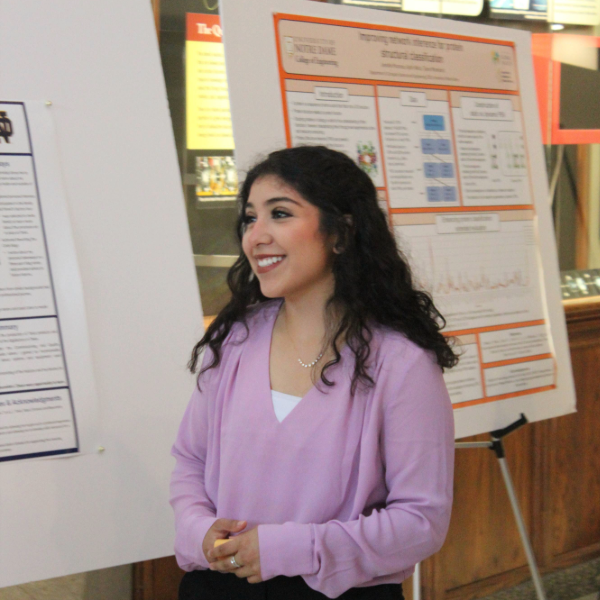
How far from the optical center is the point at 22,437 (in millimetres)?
1309

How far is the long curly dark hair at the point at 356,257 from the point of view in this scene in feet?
3.76

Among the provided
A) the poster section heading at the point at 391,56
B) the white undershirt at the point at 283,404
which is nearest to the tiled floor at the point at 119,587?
the white undershirt at the point at 283,404

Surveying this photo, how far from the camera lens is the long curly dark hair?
1146 millimetres

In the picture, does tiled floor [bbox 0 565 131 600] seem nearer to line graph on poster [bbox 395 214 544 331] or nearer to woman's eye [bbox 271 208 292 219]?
line graph on poster [bbox 395 214 544 331]

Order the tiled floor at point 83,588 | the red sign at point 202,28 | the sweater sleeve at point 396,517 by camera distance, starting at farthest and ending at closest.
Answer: the red sign at point 202,28 → the tiled floor at point 83,588 → the sweater sleeve at point 396,517

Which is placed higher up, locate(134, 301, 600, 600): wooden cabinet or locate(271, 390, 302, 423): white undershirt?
locate(271, 390, 302, 423): white undershirt

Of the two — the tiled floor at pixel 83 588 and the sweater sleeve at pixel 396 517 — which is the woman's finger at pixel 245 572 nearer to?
the sweater sleeve at pixel 396 517

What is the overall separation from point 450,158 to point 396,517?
1.08 meters

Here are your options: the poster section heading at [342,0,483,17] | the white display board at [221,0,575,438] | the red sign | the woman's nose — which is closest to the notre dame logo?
the white display board at [221,0,575,438]

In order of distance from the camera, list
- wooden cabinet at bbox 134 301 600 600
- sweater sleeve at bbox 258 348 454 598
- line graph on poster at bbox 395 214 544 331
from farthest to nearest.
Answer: wooden cabinet at bbox 134 301 600 600, line graph on poster at bbox 395 214 544 331, sweater sleeve at bbox 258 348 454 598

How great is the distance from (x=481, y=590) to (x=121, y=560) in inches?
70.7

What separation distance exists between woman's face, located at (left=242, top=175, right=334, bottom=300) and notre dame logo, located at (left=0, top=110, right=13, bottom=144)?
0.54 meters

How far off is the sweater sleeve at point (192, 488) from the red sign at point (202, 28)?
62.1 inches

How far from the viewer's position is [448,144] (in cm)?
184
